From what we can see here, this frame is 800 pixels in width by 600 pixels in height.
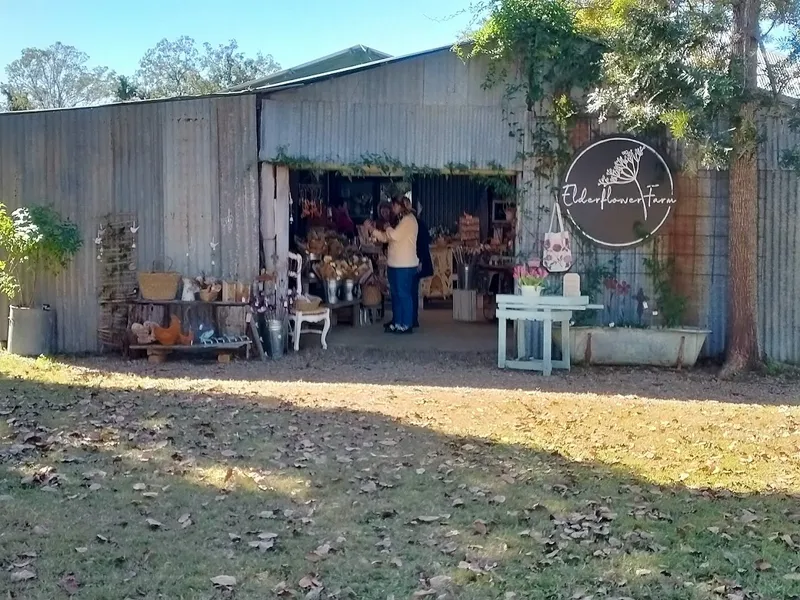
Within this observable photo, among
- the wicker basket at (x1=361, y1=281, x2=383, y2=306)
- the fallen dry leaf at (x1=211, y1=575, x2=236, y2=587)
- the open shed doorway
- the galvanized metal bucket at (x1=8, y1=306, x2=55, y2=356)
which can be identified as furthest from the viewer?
the wicker basket at (x1=361, y1=281, x2=383, y2=306)

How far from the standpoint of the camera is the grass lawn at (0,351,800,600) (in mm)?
4250

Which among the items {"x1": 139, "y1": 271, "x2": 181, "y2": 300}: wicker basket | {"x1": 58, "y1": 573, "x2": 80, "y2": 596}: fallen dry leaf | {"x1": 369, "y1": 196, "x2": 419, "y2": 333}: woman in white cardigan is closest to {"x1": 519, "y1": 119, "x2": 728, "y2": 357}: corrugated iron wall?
{"x1": 369, "y1": 196, "x2": 419, "y2": 333}: woman in white cardigan

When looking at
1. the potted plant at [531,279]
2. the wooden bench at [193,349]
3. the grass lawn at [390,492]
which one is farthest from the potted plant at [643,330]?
the wooden bench at [193,349]

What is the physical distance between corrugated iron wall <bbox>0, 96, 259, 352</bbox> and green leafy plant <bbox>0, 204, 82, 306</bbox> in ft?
0.71

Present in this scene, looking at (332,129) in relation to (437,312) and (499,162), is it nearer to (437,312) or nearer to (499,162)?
(499,162)

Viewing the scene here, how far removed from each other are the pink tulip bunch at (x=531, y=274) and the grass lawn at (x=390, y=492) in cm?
159

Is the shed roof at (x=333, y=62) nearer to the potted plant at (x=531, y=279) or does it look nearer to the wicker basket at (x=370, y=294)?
the wicker basket at (x=370, y=294)

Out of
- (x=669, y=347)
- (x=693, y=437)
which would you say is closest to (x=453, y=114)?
(x=669, y=347)

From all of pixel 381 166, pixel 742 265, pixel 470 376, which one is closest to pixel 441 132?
pixel 381 166

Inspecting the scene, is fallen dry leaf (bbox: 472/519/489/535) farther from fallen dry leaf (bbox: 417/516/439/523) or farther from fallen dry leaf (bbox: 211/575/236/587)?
fallen dry leaf (bbox: 211/575/236/587)

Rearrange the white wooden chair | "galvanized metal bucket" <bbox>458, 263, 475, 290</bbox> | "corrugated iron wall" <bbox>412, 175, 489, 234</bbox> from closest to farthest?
the white wooden chair
"galvanized metal bucket" <bbox>458, 263, 475, 290</bbox>
"corrugated iron wall" <bbox>412, 175, 489, 234</bbox>

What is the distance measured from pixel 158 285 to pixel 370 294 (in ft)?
13.3

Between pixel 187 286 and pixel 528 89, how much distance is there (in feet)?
14.5

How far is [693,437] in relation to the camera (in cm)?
676
